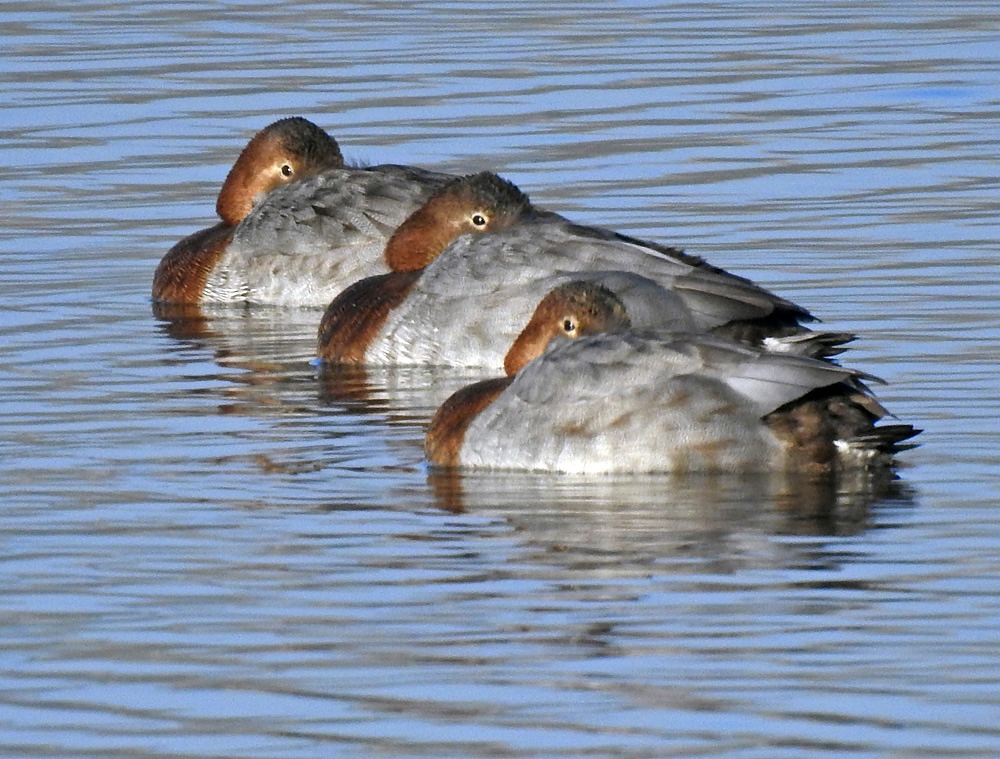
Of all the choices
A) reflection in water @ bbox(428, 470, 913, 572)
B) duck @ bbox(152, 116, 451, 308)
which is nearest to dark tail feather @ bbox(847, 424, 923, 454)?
reflection in water @ bbox(428, 470, 913, 572)

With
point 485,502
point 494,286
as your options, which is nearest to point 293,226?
point 494,286

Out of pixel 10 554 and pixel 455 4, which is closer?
pixel 10 554

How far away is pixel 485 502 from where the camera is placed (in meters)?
9.86

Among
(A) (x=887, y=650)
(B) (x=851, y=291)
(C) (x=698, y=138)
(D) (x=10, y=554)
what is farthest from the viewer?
(C) (x=698, y=138)

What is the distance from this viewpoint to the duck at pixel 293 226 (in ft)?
51.1

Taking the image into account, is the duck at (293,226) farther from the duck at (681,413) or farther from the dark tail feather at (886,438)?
the dark tail feather at (886,438)

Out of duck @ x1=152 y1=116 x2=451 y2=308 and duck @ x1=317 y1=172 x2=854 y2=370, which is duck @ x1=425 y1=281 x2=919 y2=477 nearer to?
duck @ x1=317 y1=172 x2=854 y2=370

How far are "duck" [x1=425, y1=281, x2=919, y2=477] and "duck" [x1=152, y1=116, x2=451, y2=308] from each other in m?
5.22

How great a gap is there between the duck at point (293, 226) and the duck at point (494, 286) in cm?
112

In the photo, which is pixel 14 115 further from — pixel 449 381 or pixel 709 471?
pixel 709 471

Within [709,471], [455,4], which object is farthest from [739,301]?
[455,4]

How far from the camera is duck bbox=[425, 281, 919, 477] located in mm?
9820

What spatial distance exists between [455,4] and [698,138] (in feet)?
29.7

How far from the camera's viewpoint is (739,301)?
11.6 meters
